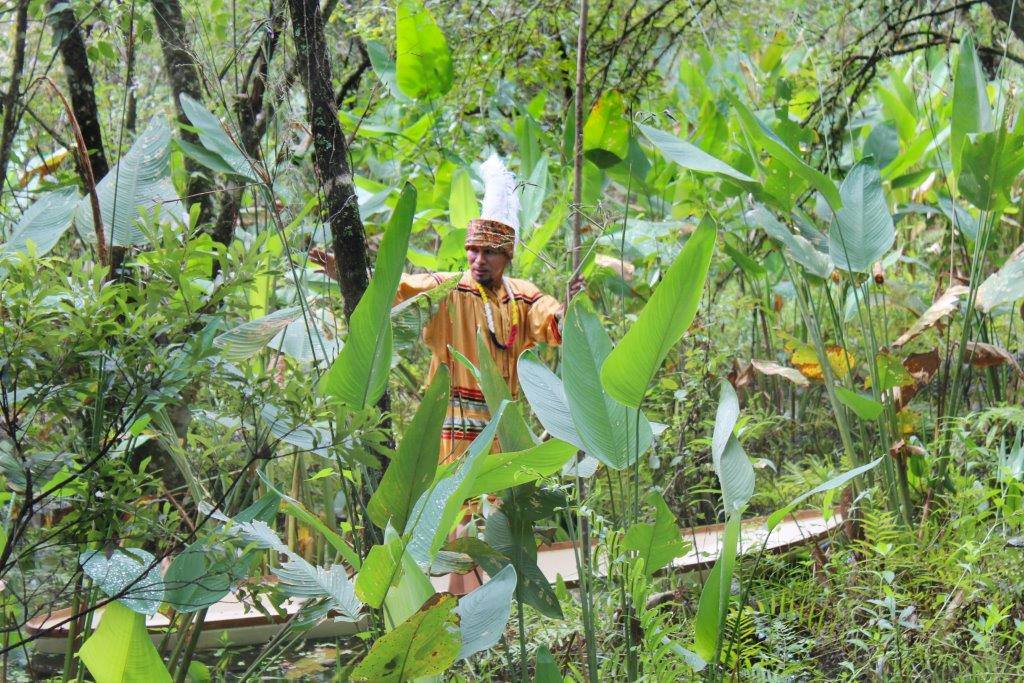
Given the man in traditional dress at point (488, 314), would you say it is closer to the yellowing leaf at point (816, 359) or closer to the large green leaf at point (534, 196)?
the large green leaf at point (534, 196)

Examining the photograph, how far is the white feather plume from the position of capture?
10.1ft

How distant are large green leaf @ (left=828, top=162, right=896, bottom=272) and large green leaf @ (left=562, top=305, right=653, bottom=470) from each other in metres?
1.46

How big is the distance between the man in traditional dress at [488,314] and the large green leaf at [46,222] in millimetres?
1149

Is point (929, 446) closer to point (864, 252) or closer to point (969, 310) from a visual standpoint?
point (969, 310)

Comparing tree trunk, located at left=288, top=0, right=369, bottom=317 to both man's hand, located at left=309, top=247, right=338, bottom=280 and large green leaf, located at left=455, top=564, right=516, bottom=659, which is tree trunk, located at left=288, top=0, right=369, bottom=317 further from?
large green leaf, located at left=455, top=564, right=516, bottom=659

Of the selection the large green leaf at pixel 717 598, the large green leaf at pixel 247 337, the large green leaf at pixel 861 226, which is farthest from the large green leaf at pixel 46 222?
the large green leaf at pixel 861 226

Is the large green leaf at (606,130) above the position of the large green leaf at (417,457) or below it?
above

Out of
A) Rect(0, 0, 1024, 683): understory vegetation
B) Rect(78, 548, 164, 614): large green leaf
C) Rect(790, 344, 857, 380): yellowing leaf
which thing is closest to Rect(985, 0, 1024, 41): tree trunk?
Rect(0, 0, 1024, 683): understory vegetation

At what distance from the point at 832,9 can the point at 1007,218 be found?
2.06 metres

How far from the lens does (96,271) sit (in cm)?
156

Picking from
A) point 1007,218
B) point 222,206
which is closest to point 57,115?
point 222,206

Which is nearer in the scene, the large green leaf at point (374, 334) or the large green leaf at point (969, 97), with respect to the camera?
the large green leaf at point (374, 334)

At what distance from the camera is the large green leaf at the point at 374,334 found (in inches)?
68.7

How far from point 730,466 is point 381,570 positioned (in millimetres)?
721
